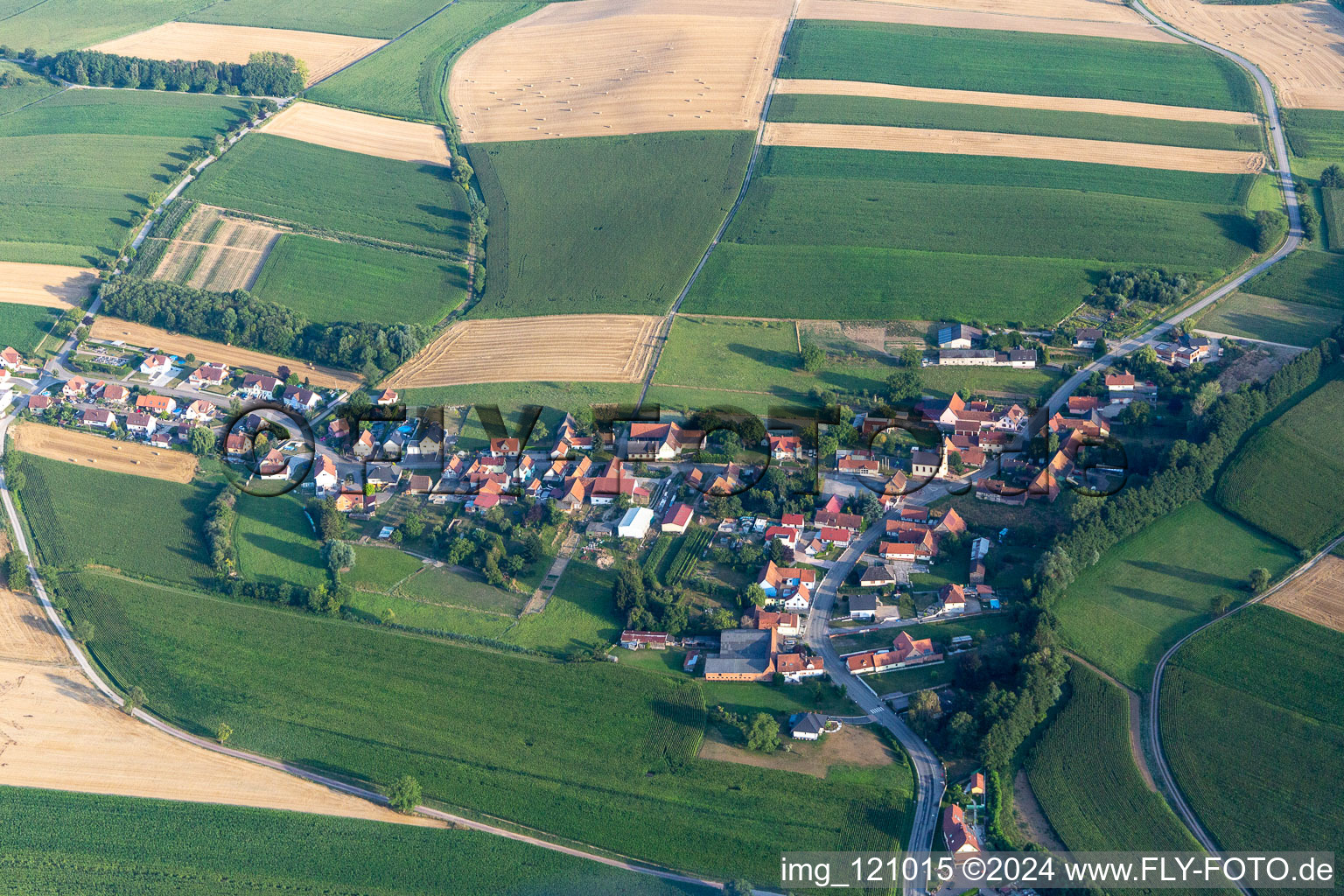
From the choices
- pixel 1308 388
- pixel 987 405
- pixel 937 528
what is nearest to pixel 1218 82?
pixel 1308 388

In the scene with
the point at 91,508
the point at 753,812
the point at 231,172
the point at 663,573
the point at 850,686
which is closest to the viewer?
the point at 753,812

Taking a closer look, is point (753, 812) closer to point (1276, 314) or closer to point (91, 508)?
point (91, 508)

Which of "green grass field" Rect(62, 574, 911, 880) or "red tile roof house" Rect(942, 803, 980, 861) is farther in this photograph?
"green grass field" Rect(62, 574, 911, 880)

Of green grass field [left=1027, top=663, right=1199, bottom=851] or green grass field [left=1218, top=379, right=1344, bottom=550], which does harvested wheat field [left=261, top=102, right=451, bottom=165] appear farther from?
green grass field [left=1027, top=663, right=1199, bottom=851]

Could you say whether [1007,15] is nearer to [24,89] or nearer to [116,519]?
[116,519]

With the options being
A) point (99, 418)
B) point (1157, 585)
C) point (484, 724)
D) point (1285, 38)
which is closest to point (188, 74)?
point (99, 418)

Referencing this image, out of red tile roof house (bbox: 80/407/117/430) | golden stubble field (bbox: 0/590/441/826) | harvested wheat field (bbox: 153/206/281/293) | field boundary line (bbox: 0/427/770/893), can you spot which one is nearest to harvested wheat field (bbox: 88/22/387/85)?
harvested wheat field (bbox: 153/206/281/293)
